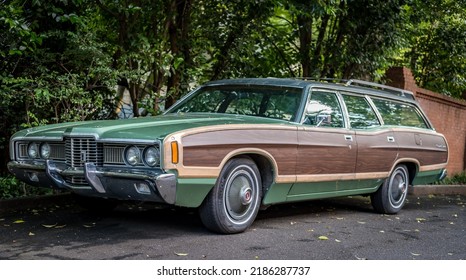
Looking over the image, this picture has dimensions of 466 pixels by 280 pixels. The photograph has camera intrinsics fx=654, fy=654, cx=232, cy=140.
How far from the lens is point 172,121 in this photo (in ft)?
19.9

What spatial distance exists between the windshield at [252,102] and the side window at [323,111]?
0.59ft

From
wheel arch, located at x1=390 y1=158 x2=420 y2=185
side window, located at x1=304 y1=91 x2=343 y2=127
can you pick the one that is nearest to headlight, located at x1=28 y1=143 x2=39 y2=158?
side window, located at x1=304 y1=91 x2=343 y2=127

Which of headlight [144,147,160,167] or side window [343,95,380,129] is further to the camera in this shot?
side window [343,95,380,129]

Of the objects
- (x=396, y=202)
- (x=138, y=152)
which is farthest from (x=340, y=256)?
(x=396, y=202)

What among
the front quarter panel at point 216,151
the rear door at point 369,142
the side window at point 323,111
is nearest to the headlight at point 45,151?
the front quarter panel at point 216,151

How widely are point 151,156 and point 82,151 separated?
2.38 feet

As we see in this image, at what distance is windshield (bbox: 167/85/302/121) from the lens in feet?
22.7

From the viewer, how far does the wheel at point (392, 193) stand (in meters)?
8.29

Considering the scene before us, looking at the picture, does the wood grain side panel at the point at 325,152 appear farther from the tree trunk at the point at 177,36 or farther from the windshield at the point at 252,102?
the tree trunk at the point at 177,36

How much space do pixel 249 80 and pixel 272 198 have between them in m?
1.49

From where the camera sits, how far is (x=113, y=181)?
18.2 feet

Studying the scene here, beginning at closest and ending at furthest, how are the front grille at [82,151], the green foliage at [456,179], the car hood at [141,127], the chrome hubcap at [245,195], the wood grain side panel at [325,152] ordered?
the car hood at [141,127] → the front grille at [82,151] → the chrome hubcap at [245,195] → the wood grain side panel at [325,152] → the green foliage at [456,179]

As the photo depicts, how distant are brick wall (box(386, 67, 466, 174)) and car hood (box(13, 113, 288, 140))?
738cm

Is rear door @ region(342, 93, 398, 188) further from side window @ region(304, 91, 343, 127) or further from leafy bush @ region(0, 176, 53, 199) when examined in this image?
leafy bush @ region(0, 176, 53, 199)
